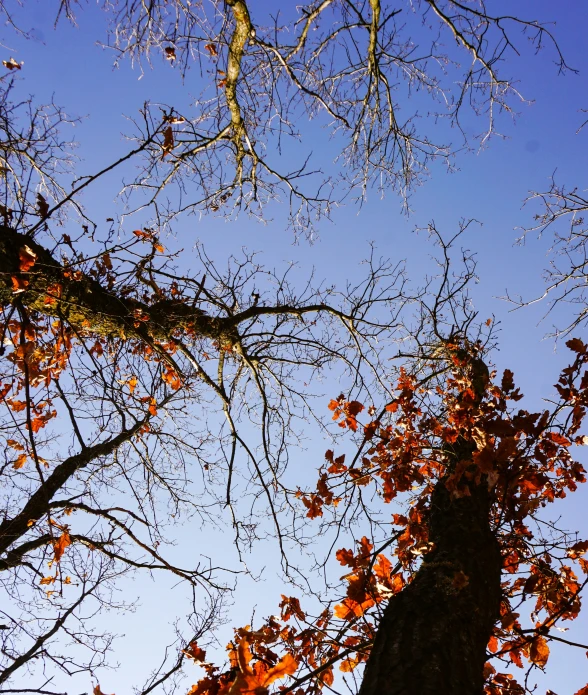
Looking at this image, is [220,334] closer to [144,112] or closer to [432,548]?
[144,112]

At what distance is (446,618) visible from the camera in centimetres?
203

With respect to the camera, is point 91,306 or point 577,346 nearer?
point 577,346

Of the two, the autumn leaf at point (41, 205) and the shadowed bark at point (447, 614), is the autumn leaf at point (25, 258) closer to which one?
the autumn leaf at point (41, 205)

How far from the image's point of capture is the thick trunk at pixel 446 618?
5.65 ft

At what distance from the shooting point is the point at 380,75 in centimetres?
424

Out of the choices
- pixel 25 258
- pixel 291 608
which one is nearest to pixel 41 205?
pixel 25 258

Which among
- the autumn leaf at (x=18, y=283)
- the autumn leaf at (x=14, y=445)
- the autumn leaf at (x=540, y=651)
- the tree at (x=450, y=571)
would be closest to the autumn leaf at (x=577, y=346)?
the tree at (x=450, y=571)

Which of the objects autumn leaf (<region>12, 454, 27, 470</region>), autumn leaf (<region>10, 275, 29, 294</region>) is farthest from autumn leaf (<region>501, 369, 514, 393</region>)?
autumn leaf (<region>12, 454, 27, 470</region>)

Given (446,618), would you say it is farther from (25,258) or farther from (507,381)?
(25,258)

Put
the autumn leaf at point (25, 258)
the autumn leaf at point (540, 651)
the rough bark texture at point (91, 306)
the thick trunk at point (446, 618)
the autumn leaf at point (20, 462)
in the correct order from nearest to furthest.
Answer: the thick trunk at point (446, 618) → the autumn leaf at point (540, 651) → the autumn leaf at point (25, 258) → the rough bark texture at point (91, 306) → the autumn leaf at point (20, 462)

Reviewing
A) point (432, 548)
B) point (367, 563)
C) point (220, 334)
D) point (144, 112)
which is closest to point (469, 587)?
point (432, 548)

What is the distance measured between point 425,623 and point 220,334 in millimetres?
3077

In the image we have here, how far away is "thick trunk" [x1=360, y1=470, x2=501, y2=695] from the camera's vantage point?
5.65 ft

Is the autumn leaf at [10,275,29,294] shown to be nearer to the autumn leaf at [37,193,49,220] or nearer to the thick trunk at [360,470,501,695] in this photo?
the autumn leaf at [37,193,49,220]
